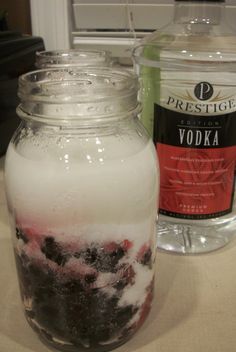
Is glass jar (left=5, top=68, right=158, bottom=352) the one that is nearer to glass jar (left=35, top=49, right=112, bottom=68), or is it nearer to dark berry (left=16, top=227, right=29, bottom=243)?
dark berry (left=16, top=227, right=29, bottom=243)

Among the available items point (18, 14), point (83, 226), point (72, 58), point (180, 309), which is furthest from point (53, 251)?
point (18, 14)

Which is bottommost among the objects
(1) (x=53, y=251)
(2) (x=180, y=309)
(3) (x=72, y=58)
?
(2) (x=180, y=309)

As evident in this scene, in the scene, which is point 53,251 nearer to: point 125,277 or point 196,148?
point 125,277

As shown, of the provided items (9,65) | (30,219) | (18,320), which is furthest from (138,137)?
(9,65)

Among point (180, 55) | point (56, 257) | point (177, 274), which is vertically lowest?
point (177, 274)

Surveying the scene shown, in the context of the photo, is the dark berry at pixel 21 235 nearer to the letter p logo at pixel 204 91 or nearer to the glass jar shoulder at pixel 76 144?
the glass jar shoulder at pixel 76 144

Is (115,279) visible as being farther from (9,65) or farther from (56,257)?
(9,65)

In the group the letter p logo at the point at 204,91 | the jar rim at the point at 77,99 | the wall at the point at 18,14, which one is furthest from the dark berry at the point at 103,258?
the wall at the point at 18,14
